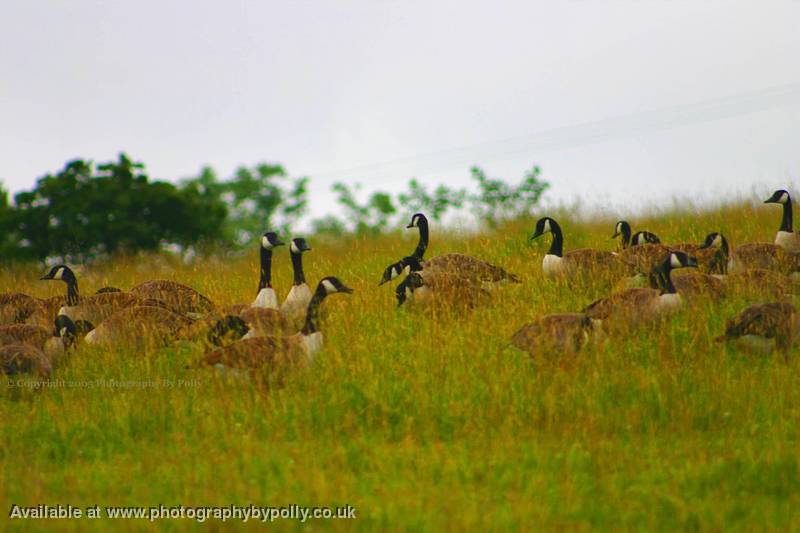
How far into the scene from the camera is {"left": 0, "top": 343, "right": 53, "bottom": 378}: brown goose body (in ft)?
36.6

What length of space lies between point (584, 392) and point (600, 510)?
2.57 m

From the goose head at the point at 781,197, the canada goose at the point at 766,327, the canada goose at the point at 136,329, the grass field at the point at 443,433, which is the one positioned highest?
the goose head at the point at 781,197

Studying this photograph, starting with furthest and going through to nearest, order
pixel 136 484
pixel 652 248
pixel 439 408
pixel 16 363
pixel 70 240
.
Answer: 1. pixel 70 240
2. pixel 652 248
3. pixel 16 363
4. pixel 439 408
5. pixel 136 484

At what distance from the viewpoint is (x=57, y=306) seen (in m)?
15.1

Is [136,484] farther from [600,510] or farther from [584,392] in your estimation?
[584,392]

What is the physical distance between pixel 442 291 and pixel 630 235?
20.4 ft

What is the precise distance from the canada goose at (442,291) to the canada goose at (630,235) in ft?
13.7

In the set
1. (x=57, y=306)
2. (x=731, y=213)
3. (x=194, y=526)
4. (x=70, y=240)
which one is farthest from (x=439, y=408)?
(x=70, y=240)

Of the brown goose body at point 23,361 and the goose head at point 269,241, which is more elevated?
the goose head at point 269,241

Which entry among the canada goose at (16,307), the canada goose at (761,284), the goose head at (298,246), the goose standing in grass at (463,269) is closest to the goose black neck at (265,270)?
the goose head at (298,246)

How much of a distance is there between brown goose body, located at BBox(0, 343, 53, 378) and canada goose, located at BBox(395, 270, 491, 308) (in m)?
5.00

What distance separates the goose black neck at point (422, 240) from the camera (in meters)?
16.8

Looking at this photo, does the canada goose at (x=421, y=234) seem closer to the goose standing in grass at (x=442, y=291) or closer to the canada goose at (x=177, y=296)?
the goose standing in grass at (x=442, y=291)

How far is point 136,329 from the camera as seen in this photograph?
1252 cm
